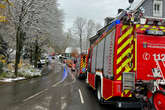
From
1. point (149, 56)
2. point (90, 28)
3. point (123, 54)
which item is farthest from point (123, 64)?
point (90, 28)

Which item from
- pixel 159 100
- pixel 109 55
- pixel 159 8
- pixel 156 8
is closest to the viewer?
pixel 159 100

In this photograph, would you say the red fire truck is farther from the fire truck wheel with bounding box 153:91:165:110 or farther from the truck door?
the fire truck wheel with bounding box 153:91:165:110

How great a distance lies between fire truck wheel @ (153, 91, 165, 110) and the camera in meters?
3.30

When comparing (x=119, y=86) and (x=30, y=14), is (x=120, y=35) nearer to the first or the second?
(x=119, y=86)

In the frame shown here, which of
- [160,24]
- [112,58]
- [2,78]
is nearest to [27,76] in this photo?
[2,78]

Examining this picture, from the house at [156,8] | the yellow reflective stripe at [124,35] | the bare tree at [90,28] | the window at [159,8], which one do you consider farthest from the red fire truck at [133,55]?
the bare tree at [90,28]

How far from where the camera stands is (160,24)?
15.5 ft

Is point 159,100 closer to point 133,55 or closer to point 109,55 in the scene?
point 133,55

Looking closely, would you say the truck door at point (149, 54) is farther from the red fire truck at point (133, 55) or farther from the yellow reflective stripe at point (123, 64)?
the yellow reflective stripe at point (123, 64)

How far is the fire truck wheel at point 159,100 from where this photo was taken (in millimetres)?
3296

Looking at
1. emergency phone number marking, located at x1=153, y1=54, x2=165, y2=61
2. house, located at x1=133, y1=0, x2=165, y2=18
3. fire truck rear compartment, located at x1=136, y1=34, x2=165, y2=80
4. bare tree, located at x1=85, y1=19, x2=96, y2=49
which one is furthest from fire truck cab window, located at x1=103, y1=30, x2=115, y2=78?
bare tree, located at x1=85, y1=19, x2=96, y2=49

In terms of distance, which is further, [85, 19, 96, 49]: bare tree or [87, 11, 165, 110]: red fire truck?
[85, 19, 96, 49]: bare tree

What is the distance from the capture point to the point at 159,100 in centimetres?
344

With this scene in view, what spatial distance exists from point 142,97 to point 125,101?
2.04ft
